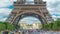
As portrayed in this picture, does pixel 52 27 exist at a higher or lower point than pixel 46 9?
lower

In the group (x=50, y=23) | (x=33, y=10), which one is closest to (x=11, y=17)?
(x=33, y=10)

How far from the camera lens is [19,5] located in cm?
3169

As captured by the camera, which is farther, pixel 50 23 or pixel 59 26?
pixel 50 23

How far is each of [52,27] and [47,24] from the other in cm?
101

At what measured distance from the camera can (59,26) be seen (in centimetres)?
2833

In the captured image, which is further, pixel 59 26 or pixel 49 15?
pixel 49 15

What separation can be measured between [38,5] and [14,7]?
2.91 metres

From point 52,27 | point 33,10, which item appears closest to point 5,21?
point 33,10

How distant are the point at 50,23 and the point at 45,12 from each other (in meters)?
1.45

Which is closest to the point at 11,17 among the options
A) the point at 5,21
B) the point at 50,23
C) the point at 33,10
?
the point at 5,21

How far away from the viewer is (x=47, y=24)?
31.5 meters

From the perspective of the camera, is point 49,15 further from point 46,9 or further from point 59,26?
point 59,26

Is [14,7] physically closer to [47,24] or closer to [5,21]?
[5,21]

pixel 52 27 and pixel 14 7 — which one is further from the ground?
pixel 14 7
